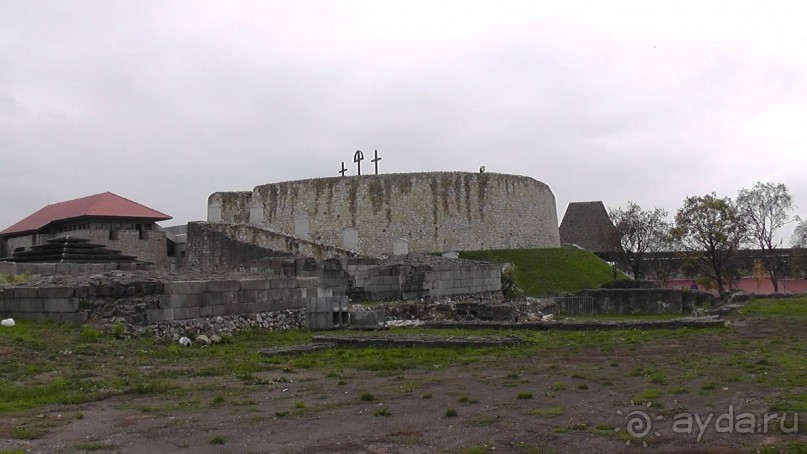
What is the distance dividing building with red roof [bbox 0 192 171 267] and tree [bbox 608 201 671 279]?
32148 millimetres

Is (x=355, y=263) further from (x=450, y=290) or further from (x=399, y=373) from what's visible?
(x=399, y=373)

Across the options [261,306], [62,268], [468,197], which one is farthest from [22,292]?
[468,197]

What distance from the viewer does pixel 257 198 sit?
2228 inches

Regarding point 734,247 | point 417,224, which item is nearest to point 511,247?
point 417,224

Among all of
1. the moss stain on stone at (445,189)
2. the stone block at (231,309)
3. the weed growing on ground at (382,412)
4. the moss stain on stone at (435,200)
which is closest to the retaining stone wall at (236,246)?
the moss stain on stone at (435,200)

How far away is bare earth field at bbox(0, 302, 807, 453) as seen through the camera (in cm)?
595

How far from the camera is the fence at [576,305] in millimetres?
26578

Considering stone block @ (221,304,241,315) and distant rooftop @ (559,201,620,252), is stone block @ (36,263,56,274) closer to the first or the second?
stone block @ (221,304,241,315)

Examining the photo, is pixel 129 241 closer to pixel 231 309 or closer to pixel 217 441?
pixel 231 309

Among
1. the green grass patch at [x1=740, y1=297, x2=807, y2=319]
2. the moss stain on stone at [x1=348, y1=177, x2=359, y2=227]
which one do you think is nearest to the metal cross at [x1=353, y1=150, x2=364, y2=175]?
the moss stain on stone at [x1=348, y1=177, x2=359, y2=227]

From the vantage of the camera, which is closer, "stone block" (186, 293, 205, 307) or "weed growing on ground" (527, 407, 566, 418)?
"weed growing on ground" (527, 407, 566, 418)

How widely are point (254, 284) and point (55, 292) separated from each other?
12.9 ft

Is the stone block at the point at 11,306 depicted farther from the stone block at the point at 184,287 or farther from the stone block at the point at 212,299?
the stone block at the point at 212,299

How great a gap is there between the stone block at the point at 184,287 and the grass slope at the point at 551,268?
83.9 feet
